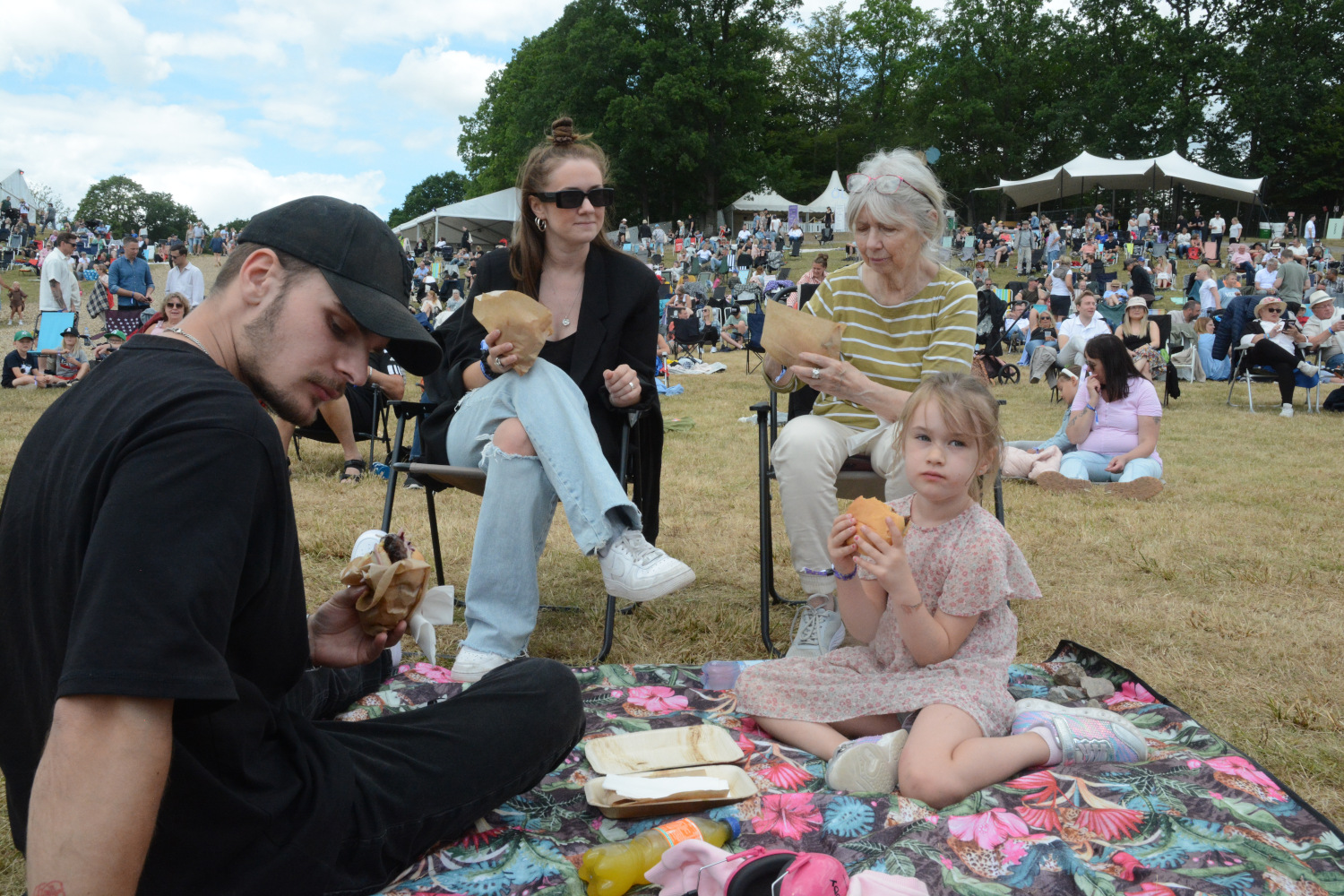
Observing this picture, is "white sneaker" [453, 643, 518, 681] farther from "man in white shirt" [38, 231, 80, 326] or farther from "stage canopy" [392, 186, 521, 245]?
"stage canopy" [392, 186, 521, 245]

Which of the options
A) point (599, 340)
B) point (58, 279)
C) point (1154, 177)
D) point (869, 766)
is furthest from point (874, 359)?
point (1154, 177)

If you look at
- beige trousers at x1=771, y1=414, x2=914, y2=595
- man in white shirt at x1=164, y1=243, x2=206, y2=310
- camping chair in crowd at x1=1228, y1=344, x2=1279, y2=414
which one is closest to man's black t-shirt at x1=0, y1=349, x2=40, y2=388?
man in white shirt at x1=164, y1=243, x2=206, y2=310

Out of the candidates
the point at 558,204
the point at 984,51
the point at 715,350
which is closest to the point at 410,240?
the point at 715,350

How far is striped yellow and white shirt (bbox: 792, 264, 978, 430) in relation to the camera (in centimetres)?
339

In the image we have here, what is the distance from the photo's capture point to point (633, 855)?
6.12 feet

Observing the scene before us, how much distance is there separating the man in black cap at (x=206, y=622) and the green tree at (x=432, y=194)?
328 ft

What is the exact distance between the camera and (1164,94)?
141 ft

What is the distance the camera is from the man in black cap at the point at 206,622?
1079mm

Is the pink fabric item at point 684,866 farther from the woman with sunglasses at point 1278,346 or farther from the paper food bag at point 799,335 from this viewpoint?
the woman with sunglasses at point 1278,346

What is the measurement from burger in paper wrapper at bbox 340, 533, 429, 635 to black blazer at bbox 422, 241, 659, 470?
151cm

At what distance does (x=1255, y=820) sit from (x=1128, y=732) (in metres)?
0.39

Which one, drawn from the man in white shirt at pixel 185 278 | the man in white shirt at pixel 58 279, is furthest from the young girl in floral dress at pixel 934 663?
the man in white shirt at pixel 58 279

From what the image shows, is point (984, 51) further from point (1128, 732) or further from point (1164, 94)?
point (1128, 732)

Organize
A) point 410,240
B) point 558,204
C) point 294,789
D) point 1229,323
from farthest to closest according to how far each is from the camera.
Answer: point 410,240
point 1229,323
point 558,204
point 294,789
